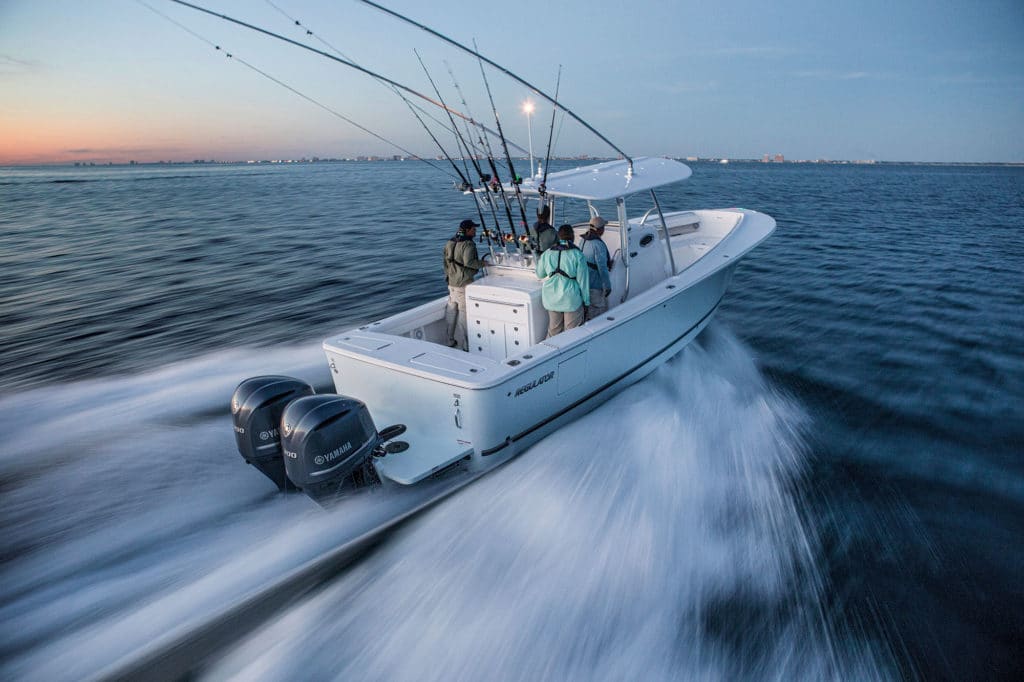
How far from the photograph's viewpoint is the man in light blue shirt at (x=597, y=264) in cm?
518

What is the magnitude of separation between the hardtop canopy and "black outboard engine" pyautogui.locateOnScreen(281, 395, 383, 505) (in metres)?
2.98

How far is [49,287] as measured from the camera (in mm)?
11680

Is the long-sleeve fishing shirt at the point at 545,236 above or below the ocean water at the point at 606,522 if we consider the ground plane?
above

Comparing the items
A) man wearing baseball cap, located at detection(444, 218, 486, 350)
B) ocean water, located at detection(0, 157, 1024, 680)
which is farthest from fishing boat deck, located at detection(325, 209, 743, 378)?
ocean water, located at detection(0, 157, 1024, 680)

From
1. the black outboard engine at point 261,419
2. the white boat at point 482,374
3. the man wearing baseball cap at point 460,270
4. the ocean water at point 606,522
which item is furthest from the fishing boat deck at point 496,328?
the ocean water at point 606,522

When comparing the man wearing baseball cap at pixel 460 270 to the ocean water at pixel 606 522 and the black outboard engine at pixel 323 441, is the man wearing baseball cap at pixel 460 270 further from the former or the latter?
the black outboard engine at pixel 323 441

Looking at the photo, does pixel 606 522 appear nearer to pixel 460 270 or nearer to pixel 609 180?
pixel 460 270

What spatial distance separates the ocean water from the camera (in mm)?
3104

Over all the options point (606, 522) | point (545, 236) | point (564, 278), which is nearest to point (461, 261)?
point (545, 236)

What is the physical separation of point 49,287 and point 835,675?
51.6 feet

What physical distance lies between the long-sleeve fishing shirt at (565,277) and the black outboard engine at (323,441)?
209cm

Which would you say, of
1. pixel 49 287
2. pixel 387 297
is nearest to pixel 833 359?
pixel 387 297

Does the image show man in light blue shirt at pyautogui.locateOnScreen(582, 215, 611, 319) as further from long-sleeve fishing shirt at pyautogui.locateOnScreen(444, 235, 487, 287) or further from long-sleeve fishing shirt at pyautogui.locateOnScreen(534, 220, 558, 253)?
long-sleeve fishing shirt at pyautogui.locateOnScreen(444, 235, 487, 287)

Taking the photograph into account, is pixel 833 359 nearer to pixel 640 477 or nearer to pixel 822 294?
pixel 822 294
